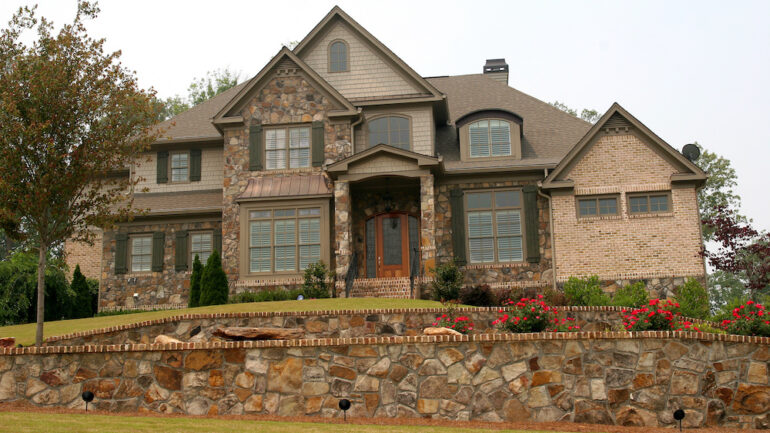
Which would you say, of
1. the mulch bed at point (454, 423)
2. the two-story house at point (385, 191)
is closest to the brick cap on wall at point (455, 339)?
the mulch bed at point (454, 423)

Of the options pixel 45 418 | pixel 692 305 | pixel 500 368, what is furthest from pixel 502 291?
pixel 45 418

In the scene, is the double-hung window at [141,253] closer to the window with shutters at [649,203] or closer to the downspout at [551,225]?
the downspout at [551,225]

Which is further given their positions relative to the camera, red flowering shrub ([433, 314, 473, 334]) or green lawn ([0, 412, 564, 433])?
red flowering shrub ([433, 314, 473, 334])

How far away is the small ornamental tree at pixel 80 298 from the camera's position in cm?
2350

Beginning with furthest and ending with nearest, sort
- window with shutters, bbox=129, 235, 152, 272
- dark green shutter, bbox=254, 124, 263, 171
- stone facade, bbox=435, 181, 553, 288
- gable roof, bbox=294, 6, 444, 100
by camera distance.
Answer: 1. window with shutters, bbox=129, 235, 152, 272
2. gable roof, bbox=294, 6, 444, 100
3. dark green shutter, bbox=254, 124, 263, 171
4. stone facade, bbox=435, 181, 553, 288

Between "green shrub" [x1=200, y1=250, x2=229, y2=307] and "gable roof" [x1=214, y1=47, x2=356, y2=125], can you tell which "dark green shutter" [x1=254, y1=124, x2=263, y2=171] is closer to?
"gable roof" [x1=214, y1=47, x2=356, y2=125]

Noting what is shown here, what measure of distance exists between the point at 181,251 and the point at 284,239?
3940 millimetres

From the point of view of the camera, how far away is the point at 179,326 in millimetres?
16594

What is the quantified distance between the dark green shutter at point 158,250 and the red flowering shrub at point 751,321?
17.6 meters

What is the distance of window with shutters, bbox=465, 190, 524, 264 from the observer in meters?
22.6

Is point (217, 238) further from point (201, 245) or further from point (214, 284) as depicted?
point (214, 284)

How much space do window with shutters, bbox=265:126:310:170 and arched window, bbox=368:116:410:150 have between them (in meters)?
2.08

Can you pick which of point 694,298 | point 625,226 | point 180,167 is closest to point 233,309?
point 180,167

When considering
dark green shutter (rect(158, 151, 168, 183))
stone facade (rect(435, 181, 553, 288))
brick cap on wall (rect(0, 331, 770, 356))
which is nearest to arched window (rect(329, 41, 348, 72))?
stone facade (rect(435, 181, 553, 288))
